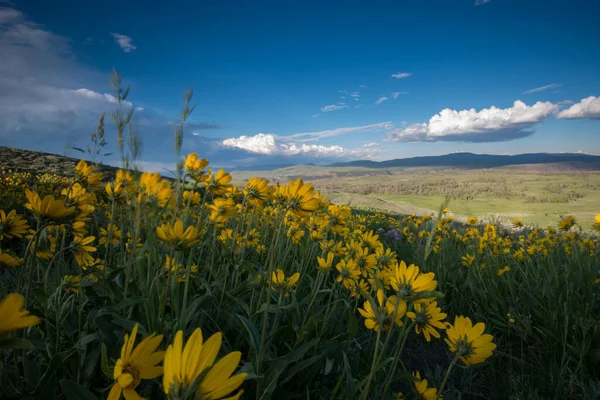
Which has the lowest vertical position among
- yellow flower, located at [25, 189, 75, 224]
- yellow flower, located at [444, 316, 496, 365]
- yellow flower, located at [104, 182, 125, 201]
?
yellow flower, located at [444, 316, 496, 365]

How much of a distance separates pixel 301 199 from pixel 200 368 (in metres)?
1.06

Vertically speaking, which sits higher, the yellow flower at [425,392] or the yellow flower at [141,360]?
the yellow flower at [141,360]

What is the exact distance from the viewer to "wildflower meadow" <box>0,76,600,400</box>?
3.12ft

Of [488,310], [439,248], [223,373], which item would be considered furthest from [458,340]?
[439,248]

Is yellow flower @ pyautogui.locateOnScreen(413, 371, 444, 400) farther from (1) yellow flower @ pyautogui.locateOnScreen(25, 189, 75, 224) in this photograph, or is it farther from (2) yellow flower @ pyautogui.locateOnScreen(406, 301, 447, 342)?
(1) yellow flower @ pyautogui.locateOnScreen(25, 189, 75, 224)

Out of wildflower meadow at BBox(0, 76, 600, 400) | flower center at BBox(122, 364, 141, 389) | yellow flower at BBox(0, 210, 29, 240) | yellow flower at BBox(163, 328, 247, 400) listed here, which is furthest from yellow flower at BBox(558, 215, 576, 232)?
yellow flower at BBox(0, 210, 29, 240)

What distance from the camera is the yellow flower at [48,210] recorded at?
52.8 inches

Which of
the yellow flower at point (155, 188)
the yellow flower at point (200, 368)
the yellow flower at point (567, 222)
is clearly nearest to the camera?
the yellow flower at point (200, 368)

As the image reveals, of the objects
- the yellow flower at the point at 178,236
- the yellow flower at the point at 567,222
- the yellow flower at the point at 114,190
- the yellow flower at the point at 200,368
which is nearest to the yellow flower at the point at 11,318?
the yellow flower at the point at 200,368

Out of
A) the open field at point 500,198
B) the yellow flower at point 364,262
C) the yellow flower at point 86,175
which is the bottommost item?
the open field at point 500,198

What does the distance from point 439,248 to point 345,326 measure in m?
3.16

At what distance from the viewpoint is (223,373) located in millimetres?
670

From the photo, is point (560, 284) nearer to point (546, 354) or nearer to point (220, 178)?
point (546, 354)

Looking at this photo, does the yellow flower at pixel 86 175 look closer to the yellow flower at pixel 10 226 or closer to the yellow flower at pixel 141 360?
the yellow flower at pixel 10 226
